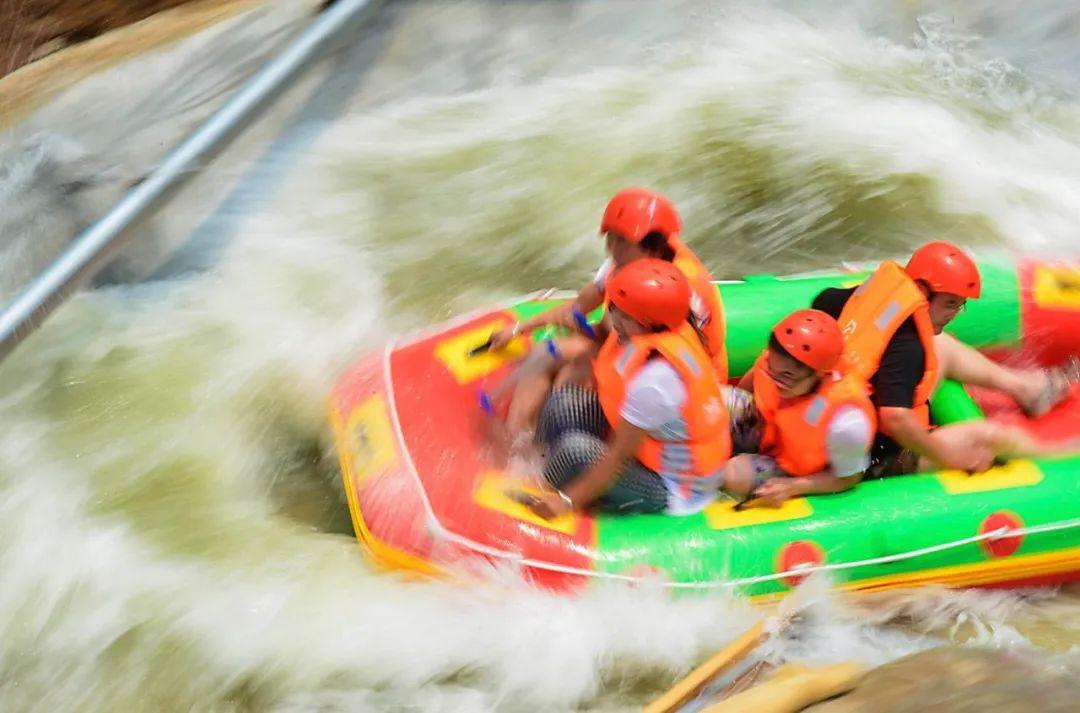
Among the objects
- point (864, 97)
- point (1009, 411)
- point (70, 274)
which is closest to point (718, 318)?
point (1009, 411)

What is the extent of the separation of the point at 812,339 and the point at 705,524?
56 centimetres

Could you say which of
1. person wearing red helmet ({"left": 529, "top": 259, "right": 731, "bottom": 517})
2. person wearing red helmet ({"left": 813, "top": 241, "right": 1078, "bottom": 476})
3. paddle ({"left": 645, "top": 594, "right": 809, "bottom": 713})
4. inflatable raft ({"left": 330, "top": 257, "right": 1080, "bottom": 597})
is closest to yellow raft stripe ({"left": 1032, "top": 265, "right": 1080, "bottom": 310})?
inflatable raft ({"left": 330, "top": 257, "right": 1080, "bottom": 597})

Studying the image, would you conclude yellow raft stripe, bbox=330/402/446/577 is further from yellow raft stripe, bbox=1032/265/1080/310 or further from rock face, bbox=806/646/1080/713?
yellow raft stripe, bbox=1032/265/1080/310

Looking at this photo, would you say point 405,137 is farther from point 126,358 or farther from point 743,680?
point 743,680

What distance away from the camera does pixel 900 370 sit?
2.67 metres

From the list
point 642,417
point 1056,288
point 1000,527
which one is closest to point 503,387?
point 642,417

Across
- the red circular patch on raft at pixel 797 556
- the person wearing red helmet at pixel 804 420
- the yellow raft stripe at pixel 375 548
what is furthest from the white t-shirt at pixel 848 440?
the yellow raft stripe at pixel 375 548

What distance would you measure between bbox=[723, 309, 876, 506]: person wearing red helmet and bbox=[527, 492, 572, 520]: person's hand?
437 millimetres

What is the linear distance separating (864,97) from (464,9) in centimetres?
196

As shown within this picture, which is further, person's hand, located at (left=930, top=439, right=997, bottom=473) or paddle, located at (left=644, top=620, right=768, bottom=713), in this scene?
person's hand, located at (left=930, top=439, right=997, bottom=473)

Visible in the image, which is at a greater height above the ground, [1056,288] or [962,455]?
[1056,288]

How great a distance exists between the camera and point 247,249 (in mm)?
4199

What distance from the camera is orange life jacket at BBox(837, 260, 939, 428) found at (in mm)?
2650

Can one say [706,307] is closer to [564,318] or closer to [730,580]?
[564,318]
